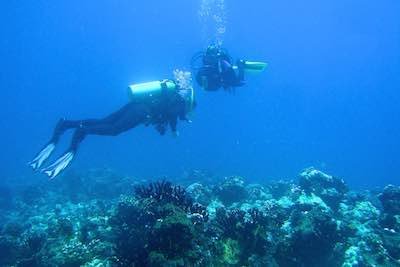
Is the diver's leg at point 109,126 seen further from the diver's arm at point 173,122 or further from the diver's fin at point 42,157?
the diver's arm at point 173,122

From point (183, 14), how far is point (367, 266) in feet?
651

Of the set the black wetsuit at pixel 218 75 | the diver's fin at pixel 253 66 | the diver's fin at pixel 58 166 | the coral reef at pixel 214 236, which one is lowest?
the coral reef at pixel 214 236

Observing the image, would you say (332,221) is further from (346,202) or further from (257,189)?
(257,189)

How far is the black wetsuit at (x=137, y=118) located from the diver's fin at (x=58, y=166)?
0.91 feet

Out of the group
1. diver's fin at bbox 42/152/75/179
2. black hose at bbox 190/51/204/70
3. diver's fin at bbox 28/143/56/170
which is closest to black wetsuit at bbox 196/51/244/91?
black hose at bbox 190/51/204/70

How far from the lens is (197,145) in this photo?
10944cm

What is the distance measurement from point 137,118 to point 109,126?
96cm

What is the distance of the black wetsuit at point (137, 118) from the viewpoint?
1098 centimetres

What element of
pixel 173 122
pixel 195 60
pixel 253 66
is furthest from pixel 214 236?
pixel 195 60

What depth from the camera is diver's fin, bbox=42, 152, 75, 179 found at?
10.5 meters

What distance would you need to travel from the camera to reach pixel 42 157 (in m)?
11.4

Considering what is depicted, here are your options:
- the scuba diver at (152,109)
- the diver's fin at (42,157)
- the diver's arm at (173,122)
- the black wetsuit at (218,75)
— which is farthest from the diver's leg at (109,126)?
the black wetsuit at (218,75)

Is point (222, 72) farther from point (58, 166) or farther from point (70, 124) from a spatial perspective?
point (58, 166)

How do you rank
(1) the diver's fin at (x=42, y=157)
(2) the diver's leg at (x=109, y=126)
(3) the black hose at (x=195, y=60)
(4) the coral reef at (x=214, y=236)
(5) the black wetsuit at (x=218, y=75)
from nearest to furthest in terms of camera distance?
(4) the coral reef at (x=214, y=236) → (1) the diver's fin at (x=42, y=157) → (2) the diver's leg at (x=109, y=126) → (5) the black wetsuit at (x=218, y=75) → (3) the black hose at (x=195, y=60)
